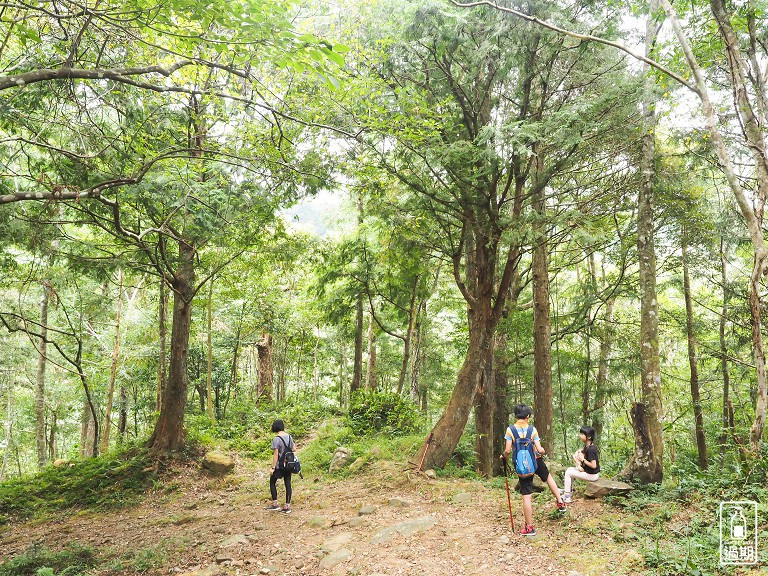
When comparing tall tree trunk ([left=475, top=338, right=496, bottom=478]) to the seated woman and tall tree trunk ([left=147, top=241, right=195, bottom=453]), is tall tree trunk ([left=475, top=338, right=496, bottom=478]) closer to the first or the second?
the seated woman

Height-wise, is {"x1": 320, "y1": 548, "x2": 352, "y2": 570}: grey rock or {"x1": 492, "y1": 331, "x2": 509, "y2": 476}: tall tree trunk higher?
{"x1": 492, "y1": 331, "x2": 509, "y2": 476}: tall tree trunk

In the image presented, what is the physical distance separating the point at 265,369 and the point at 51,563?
13601 mm

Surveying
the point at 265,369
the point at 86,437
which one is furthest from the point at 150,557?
the point at 86,437

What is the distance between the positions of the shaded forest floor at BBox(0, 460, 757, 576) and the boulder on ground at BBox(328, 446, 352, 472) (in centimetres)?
115

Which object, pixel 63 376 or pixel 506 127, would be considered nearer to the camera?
pixel 506 127

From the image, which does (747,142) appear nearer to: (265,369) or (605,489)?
(605,489)

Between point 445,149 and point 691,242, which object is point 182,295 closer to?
point 445,149

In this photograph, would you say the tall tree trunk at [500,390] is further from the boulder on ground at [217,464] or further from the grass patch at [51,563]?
the grass patch at [51,563]

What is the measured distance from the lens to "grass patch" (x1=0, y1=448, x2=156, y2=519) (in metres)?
9.16

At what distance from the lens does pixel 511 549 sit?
5.39 metres

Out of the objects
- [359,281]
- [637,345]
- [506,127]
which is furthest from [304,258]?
[637,345]

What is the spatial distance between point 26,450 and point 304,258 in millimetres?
29936

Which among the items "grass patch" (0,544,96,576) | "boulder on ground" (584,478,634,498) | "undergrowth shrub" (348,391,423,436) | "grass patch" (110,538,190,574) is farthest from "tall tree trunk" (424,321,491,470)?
"grass patch" (0,544,96,576)

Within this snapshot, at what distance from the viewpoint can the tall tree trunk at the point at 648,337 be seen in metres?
6.75
